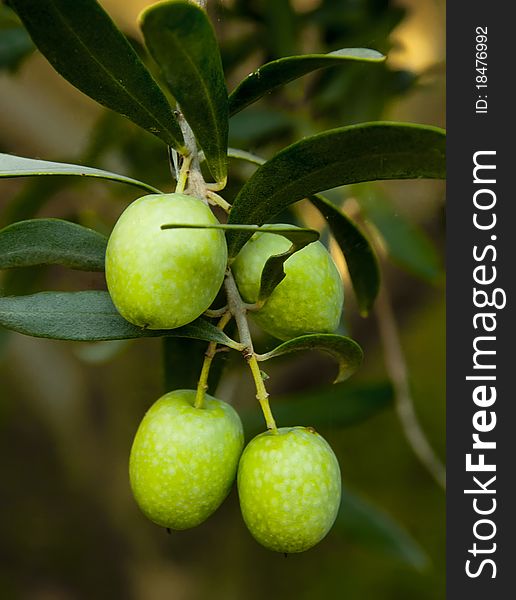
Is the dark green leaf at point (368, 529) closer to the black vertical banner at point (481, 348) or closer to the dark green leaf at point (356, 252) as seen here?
the black vertical banner at point (481, 348)

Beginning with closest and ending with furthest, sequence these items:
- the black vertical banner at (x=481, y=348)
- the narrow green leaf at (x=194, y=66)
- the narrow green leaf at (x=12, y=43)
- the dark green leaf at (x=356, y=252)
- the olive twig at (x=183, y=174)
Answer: the narrow green leaf at (x=194, y=66)
the olive twig at (x=183, y=174)
the dark green leaf at (x=356, y=252)
the black vertical banner at (x=481, y=348)
the narrow green leaf at (x=12, y=43)

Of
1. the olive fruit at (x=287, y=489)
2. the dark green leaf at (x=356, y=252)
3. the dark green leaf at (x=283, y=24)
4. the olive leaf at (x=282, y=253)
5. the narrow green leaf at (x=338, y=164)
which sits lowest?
the olive fruit at (x=287, y=489)

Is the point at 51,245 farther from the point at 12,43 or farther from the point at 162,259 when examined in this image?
the point at 12,43

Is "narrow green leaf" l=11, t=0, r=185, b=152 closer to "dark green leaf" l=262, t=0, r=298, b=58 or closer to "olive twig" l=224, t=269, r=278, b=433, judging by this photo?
"olive twig" l=224, t=269, r=278, b=433

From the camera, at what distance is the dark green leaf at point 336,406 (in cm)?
119

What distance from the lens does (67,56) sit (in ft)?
1.76

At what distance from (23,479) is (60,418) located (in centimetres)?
49

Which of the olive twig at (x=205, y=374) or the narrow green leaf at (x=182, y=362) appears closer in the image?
the olive twig at (x=205, y=374)

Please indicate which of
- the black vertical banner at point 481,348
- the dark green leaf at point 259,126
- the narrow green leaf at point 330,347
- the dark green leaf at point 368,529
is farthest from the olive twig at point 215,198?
the dark green leaf at point 368,529

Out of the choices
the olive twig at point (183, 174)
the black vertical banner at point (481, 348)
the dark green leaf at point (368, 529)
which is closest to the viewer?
the olive twig at point (183, 174)

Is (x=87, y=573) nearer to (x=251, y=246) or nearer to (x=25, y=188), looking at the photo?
(x=25, y=188)

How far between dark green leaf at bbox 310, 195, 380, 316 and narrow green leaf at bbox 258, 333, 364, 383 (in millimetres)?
111

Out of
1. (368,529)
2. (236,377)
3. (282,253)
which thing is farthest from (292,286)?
(368,529)

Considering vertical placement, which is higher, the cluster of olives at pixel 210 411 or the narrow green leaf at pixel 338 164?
the narrow green leaf at pixel 338 164
